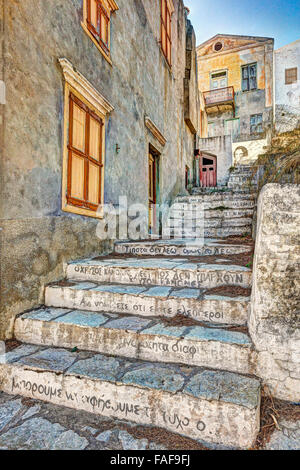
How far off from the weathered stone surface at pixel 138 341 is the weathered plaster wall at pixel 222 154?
12.6 metres

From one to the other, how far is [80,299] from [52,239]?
801 mm

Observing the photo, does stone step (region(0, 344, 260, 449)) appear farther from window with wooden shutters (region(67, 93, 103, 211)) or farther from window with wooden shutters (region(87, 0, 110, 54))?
window with wooden shutters (region(87, 0, 110, 54))

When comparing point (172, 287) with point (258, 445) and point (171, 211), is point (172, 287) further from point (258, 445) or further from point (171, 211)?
point (171, 211)

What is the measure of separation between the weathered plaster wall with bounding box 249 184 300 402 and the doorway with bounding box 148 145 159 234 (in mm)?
5376

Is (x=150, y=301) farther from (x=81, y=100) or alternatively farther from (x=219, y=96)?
(x=219, y=96)

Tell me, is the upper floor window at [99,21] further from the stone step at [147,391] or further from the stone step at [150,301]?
the stone step at [147,391]

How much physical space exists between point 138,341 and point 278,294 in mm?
1091

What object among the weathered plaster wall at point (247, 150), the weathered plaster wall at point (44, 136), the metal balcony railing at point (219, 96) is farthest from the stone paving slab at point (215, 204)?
the metal balcony railing at point (219, 96)

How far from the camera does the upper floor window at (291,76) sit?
19.0 metres

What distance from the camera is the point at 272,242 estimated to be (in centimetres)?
184

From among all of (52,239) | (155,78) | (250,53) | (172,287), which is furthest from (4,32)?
(250,53)

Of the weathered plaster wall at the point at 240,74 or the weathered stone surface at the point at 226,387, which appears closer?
the weathered stone surface at the point at 226,387

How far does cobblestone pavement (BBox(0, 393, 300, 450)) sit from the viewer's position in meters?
1.48

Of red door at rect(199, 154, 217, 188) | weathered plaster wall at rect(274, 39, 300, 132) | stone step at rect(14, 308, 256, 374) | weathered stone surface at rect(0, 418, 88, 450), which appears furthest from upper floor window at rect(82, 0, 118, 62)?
weathered plaster wall at rect(274, 39, 300, 132)
